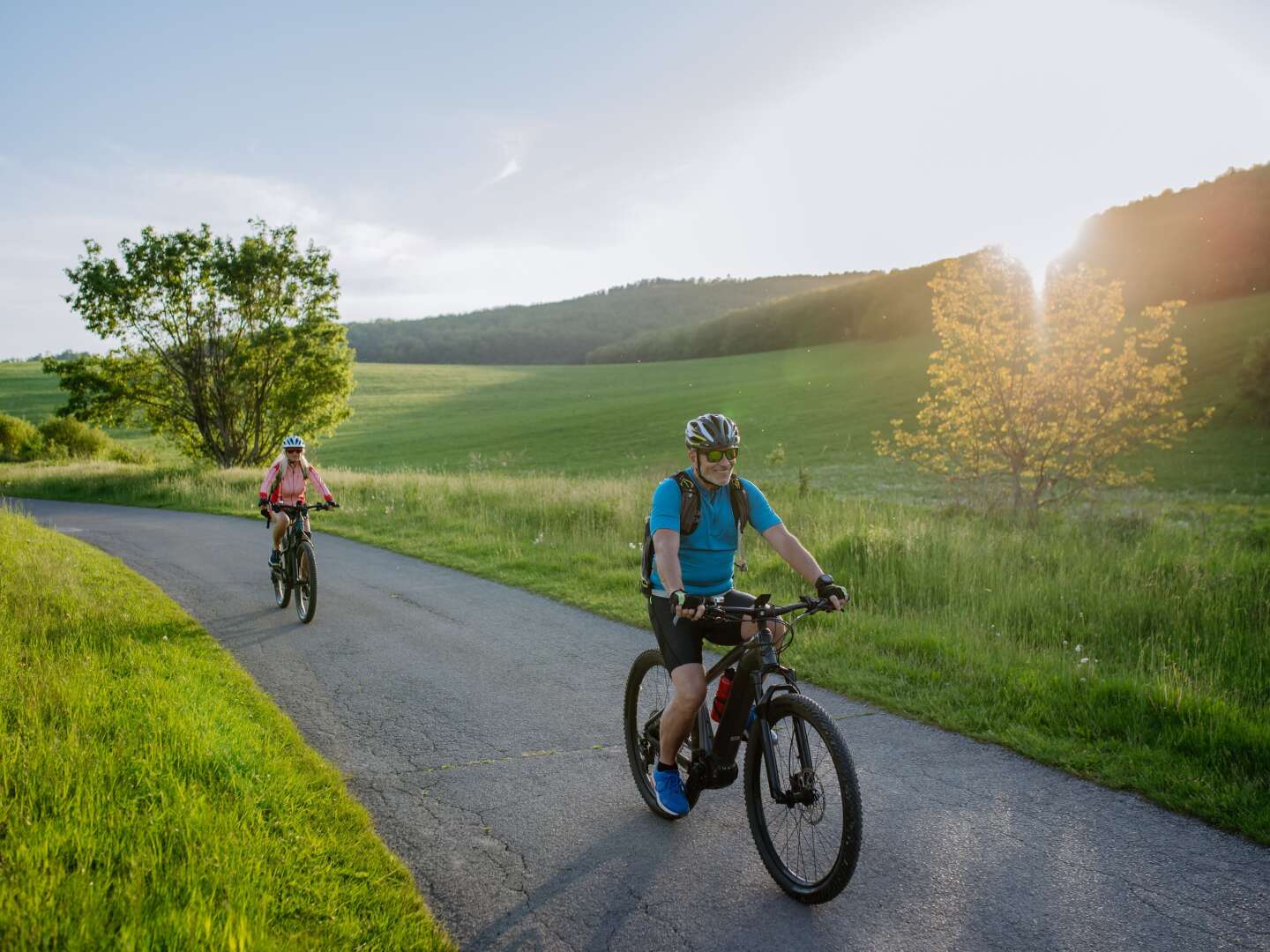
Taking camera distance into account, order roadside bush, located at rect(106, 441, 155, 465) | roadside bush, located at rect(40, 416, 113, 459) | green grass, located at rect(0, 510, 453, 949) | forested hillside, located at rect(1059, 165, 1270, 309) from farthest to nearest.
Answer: forested hillside, located at rect(1059, 165, 1270, 309) → roadside bush, located at rect(40, 416, 113, 459) → roadside bush, located at rect(106, 441, 155, 465) → green grass, located at rect(0, 510, 453, 949)

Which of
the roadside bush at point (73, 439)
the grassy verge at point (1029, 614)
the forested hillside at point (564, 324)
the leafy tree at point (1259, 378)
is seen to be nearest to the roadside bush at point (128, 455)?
the roadside bush at point (73, 439)

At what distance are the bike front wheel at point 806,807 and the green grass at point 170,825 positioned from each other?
1507 mm

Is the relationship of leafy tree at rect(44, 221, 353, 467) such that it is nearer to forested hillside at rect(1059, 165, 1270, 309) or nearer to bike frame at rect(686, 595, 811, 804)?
bike frame at rect(686, 595, 811, 804)

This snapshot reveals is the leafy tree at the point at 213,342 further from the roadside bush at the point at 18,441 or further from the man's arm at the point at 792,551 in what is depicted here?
the man's arm at the point at 792,551

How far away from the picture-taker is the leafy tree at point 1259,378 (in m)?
32.4

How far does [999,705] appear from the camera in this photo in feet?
19.6

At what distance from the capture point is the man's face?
4.01m

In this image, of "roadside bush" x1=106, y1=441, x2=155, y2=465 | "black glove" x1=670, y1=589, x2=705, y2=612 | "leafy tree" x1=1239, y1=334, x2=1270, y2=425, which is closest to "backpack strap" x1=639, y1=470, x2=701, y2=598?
"black glove" x1=670, y1=589, x2=705, y2=612

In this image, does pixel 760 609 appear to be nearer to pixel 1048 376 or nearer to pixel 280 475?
pixel 280 475

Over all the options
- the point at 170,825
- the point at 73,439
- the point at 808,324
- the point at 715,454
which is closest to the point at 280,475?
the point at 170,825

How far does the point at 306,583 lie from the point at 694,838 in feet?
21.0

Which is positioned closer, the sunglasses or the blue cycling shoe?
the sunglasses

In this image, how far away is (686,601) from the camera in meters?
3.61

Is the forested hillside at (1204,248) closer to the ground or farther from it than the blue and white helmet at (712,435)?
farther from it
